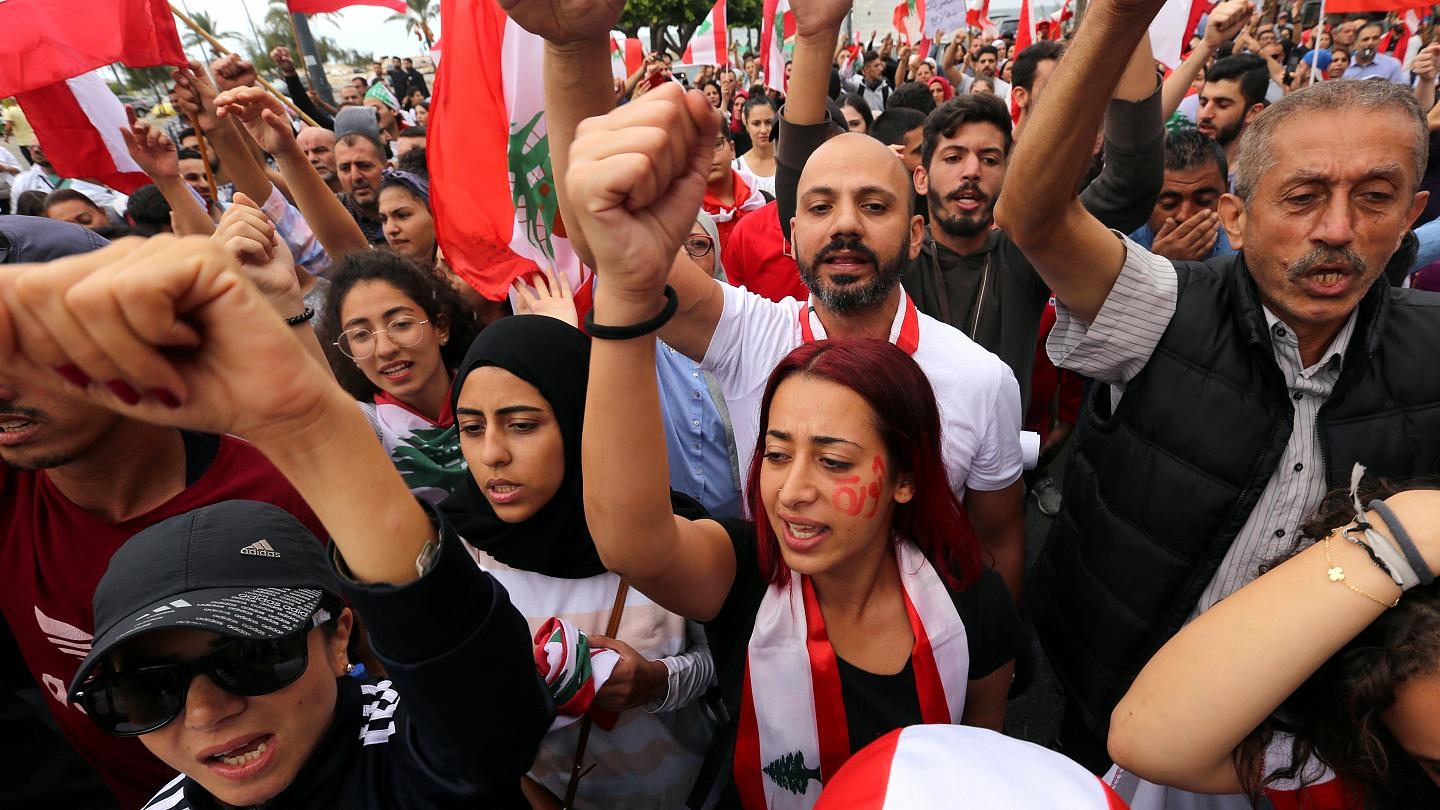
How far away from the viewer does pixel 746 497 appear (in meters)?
1.76

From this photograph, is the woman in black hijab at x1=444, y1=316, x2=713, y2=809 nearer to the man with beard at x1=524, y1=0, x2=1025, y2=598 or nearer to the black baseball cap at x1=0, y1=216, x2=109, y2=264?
the man with beard at x1=524, y1=0, x2=1025, y2=598

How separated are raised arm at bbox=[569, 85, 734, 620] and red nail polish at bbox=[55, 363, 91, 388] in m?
0.58

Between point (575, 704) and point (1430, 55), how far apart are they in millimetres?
7653

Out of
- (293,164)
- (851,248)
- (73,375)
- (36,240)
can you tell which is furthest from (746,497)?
(293,164)

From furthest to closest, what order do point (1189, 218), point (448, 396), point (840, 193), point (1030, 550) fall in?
point (1030, 550) → point (1189, 218) → point (448, 396) → point (840, 193)

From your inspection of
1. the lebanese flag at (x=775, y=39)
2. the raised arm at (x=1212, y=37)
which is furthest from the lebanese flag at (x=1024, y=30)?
the raised arm at (x=1212, y=37)

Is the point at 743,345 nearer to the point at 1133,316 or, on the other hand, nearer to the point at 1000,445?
the point at 1000,445

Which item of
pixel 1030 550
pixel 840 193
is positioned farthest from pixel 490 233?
pixel 1030 550

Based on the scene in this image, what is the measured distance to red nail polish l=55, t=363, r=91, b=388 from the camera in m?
0.68

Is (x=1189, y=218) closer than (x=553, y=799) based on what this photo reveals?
No

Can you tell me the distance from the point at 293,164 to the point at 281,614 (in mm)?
2726

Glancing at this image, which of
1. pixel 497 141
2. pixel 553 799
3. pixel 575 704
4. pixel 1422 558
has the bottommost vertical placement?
pixel 553 799

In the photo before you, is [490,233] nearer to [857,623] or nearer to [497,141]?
[497,141]

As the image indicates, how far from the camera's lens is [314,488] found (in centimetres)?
92
